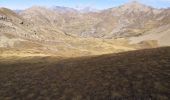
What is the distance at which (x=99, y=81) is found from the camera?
2922cm

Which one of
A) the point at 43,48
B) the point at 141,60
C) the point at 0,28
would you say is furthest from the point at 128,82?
the point at 0,28

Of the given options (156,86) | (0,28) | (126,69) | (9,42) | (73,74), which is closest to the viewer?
(156,86)

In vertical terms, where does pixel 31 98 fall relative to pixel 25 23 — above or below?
below

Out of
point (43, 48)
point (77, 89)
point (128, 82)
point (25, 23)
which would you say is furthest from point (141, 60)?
point (25, 23)

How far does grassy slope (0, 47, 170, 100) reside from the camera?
2533 cm

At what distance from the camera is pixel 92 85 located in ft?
92.6

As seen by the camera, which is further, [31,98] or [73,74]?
[73,74]

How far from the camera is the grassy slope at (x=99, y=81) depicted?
83.1 ft

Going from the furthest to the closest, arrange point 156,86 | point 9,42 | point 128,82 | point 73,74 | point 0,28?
point 0,28 → point 9,42 → point 73,74 → point 128,82 → point 156,86

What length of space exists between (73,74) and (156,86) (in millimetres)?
11295

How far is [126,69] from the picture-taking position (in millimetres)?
31531

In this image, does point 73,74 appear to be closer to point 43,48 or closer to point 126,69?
point 126,69

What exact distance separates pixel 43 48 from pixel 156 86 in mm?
104633

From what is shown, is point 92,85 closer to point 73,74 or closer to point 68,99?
point 68,99
